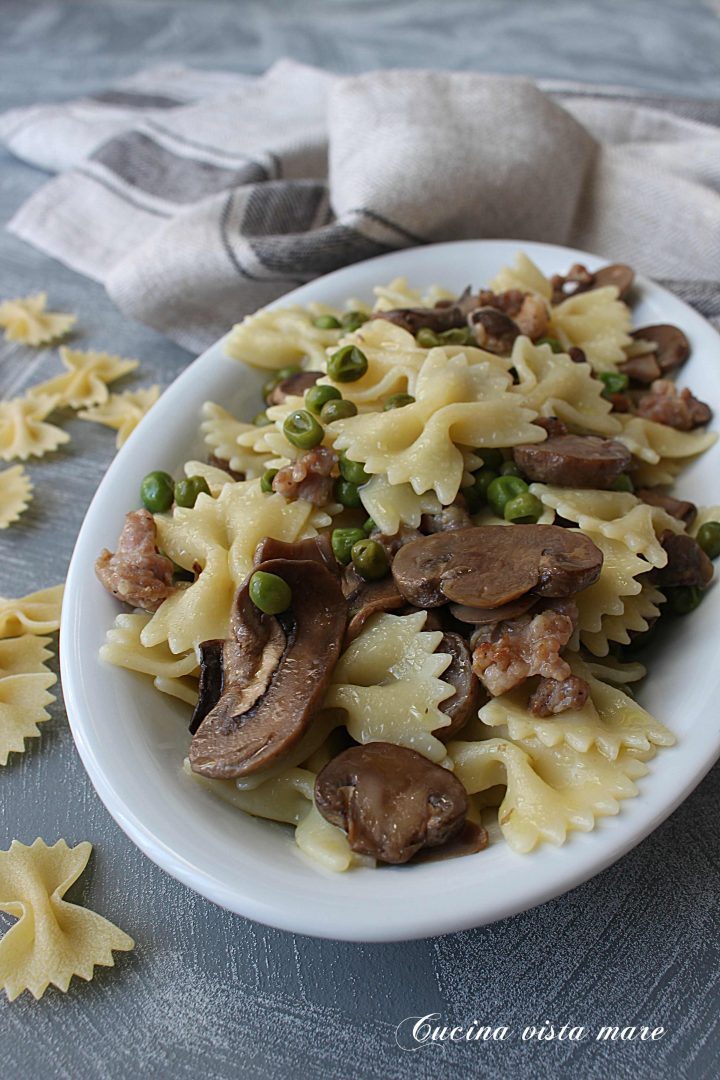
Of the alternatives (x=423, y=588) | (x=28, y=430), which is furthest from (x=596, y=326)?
(x=28, y=430)

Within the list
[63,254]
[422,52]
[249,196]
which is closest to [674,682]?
[249,196]

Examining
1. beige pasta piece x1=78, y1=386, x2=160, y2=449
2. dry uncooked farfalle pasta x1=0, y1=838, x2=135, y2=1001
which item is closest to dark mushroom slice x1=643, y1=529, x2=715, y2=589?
dry uncooked farfalle pasta x1=0, y1=838, x2=135, y2=1001

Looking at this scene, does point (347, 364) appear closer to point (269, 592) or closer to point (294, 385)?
point (294, 385)

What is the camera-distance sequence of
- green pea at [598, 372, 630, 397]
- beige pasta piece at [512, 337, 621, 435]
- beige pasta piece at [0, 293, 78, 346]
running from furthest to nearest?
beige pasta piece at [0, 293, 78, 346]
green pea at [598, 372, 630, 397]
beige pasta piece at [512, 337, 621, 435]

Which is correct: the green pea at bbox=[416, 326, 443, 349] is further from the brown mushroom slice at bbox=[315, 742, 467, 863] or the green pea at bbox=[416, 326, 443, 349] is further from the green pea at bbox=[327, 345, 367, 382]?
the brown mushroom slice at bbox=[315, 742, 467, 863]

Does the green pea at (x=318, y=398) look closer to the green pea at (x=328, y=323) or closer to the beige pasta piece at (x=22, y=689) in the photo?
the green pea at (x=328, y=323)

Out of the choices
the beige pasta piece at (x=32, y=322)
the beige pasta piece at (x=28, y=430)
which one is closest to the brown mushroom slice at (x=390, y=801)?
the beige pasta piece at (x=28, y=430)
